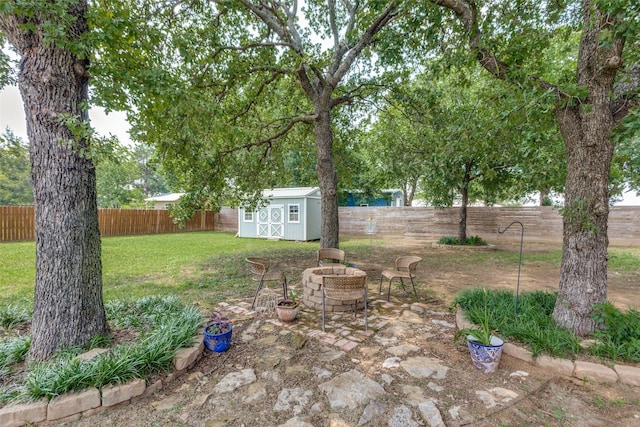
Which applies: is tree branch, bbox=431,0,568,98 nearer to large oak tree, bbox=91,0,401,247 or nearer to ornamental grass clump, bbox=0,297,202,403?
large oak tree, bbox=91,0,401,247

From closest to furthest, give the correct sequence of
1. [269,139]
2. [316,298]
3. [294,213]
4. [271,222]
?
1. [316,298]
2. [269,139]
3. [294,213]
4. [271,222]

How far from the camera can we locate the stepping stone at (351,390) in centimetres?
217

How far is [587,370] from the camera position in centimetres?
246

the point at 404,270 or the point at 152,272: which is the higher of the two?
the point at 404,270

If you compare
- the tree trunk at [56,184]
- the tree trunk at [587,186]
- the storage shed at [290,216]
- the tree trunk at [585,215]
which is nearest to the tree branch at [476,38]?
the tree trunk at [587,186]

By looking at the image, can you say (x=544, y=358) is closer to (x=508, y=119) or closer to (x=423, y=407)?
(x=423, y=407)

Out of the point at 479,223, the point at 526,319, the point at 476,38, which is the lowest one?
the point at 526,319

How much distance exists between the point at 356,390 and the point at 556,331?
2.25 m

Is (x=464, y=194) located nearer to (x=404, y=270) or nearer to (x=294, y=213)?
(x=404, y=270)

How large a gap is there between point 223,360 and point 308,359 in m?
0.86

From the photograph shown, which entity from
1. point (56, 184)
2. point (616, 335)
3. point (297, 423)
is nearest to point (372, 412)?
point (297, 423)

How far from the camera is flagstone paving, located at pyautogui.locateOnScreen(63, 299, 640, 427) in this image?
6.61 ft

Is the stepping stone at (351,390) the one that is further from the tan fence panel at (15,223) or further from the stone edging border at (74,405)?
the tan fence panel at (15,223)

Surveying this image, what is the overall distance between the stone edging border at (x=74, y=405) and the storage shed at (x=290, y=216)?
1088 centimetres
